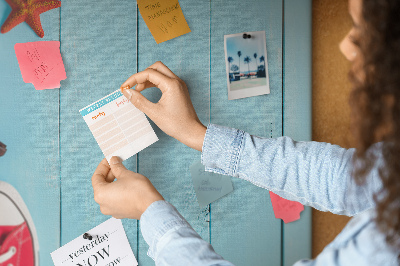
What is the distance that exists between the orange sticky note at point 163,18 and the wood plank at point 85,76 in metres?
0.04

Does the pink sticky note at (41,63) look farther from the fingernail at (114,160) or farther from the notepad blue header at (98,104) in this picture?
the fingernail at (114,160)

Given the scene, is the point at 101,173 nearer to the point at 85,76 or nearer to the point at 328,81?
the point at 85,76

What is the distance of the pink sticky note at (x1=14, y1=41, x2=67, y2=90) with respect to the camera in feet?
2.76

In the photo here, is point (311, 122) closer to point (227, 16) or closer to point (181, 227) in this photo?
point (227, 16)

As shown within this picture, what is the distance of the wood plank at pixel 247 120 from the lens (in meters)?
0.95

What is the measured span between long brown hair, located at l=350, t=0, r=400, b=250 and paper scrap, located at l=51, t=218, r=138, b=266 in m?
0.68

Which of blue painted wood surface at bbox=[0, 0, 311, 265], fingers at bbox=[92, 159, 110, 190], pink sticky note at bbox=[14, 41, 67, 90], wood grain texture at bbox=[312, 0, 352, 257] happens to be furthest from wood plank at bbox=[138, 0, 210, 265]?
wood grain texture at bbox=[312, 0, 352, 257]

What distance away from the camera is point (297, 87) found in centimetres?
100

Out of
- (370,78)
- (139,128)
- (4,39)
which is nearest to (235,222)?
(139,128)

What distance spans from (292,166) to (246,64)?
0.36m

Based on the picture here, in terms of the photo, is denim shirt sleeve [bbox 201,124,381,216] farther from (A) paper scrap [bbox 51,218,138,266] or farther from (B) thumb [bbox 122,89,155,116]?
(A) paper scrap [bbox 51,218,138,266]

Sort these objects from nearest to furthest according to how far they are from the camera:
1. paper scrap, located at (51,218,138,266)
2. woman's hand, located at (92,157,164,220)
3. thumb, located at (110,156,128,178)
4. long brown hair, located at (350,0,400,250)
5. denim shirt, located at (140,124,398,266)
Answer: long brown hair, located at (350,0,400,250) → denim shirt, located at (140,124,398,266) → woman's hand, located at (92,157,164,220) → thumb, located at (110,156,128,178) → paper scrap, located at (51,218,138,266)

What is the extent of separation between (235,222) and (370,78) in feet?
2.10

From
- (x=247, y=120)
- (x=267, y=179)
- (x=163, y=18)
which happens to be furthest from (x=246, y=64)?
(x=267, y=179)
